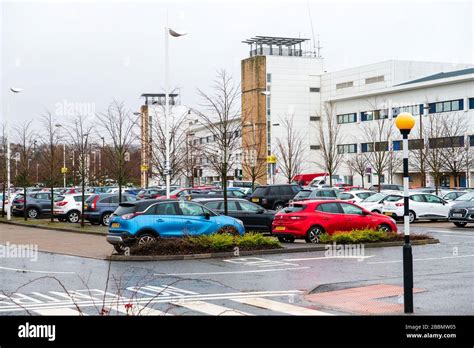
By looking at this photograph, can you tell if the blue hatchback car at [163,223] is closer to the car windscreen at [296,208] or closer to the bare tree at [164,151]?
the car windscreen at [296,208]

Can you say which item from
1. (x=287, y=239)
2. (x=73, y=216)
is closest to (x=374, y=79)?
(x=73, y=216)

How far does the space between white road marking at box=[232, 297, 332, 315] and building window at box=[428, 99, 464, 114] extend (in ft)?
200

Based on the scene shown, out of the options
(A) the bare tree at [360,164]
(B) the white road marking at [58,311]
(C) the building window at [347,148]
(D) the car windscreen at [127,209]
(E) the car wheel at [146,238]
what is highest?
(C) the building window at [347,148]

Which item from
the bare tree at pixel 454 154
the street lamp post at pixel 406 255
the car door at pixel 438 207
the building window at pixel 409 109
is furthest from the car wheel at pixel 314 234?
the building window at pixel 409 109

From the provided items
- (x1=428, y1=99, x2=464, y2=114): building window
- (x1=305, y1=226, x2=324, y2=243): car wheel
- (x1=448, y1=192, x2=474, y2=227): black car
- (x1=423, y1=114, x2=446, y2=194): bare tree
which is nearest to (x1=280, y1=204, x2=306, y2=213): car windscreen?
(x1=305, y1=226, x2=324, y2=243): car wheel

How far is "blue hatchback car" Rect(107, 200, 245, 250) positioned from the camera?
19.6 metres

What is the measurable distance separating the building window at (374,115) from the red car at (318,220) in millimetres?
53569

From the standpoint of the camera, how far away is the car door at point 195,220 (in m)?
20.5

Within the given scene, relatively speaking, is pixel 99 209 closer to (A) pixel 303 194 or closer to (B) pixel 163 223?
(A) pixel 303 194

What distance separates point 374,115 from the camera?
254ft

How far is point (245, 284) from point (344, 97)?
238ft
